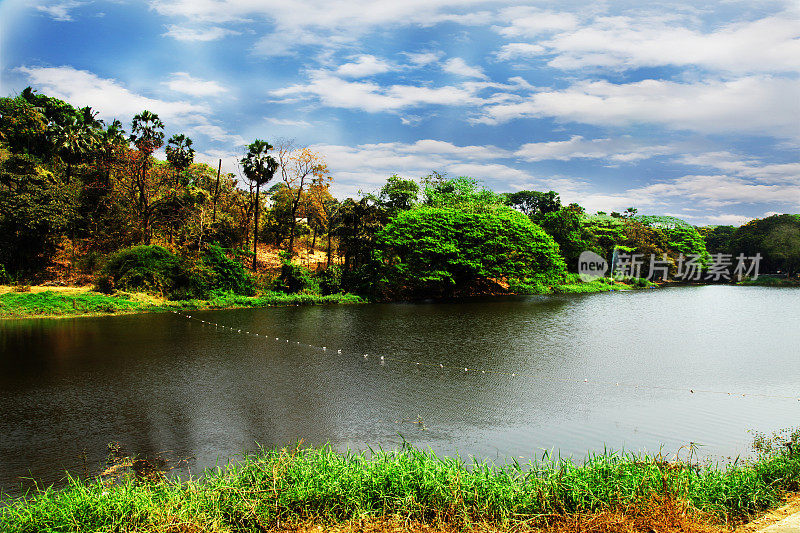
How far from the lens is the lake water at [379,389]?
271 inches

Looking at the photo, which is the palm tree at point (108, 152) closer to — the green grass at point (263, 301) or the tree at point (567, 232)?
the green grass at point (263, 301)

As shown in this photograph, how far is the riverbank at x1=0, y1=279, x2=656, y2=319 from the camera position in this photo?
63.3ft

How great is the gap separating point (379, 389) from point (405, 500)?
5457 mm

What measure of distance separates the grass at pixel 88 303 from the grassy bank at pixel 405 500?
17.3m

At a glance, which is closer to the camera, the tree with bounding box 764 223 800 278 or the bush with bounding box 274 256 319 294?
the bush with bounding box 274 256 319 294

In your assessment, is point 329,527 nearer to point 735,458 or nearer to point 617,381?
point 735,458

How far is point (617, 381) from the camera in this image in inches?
416

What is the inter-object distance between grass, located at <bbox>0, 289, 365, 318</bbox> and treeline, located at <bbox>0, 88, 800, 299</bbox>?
46.5 inches

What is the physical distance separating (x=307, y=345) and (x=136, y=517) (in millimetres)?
10299

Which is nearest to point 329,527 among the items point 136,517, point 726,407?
point 136,517

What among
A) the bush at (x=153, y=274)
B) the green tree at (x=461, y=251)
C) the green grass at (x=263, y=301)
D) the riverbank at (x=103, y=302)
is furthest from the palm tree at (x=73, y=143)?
the green tree at (x=461, y=251)

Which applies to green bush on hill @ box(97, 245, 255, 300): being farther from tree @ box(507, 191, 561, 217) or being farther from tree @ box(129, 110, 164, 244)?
tree @ box(507, 191, 561, 217)

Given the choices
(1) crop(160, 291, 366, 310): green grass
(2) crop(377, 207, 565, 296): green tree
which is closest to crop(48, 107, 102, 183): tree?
(1) crop(160, 291, 366, 310): green grass

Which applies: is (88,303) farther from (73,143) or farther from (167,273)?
(73,143)
